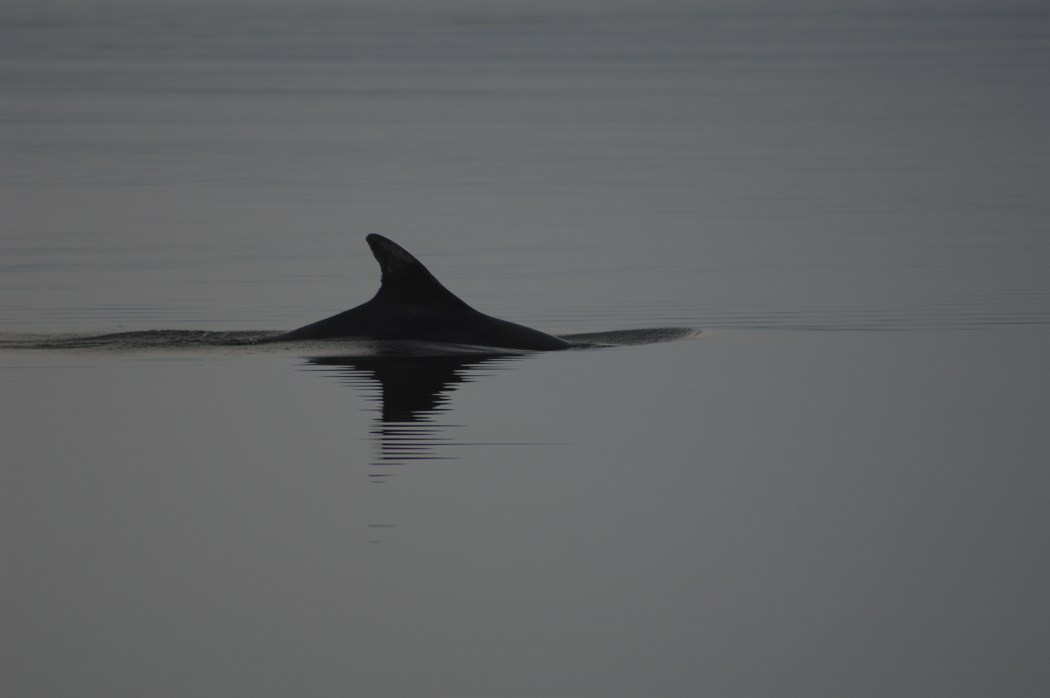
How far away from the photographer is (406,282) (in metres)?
16.2

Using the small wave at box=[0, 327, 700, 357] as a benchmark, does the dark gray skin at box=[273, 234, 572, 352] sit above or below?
above

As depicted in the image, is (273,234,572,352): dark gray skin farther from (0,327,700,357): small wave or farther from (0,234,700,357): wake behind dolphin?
(0,327,700,357): small wave

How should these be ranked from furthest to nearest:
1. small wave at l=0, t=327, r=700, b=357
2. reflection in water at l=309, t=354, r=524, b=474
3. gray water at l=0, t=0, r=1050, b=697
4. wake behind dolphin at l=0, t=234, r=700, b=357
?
wake behind dolphin at l=0, t=234, r=700, b=357
small wave at l=0, t=327, r=700, b=357
reflection in water at l=309, t=354, r=524, b=474
gray water at l=0, t=0, r=1050, b=697

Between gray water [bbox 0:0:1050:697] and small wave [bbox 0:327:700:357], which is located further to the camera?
small wave [bbox 0:327:700:357]

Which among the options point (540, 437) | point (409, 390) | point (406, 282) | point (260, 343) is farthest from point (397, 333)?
point (540, 437)

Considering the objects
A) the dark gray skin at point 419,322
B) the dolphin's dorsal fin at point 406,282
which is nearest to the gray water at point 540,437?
the dark gray skin at point 419,322

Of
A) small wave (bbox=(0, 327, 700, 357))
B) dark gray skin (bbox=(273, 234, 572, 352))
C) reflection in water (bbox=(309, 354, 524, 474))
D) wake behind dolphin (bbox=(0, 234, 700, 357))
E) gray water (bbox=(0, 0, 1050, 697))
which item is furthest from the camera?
dark gray skin (bbox=(273, 234, 572, 352))

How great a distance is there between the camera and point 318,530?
29.8 feet

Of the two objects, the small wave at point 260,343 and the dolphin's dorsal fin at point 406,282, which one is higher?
the dolphin's dorsal fin at point 406,282

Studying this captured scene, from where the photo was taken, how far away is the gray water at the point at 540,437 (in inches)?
290

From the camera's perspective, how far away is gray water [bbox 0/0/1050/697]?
738 centimetres

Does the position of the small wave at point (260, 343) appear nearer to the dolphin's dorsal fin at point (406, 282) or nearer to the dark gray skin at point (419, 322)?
the dark gray skin at point (419, 322)

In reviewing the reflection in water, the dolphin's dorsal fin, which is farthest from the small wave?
the dolphin's dorsal fin

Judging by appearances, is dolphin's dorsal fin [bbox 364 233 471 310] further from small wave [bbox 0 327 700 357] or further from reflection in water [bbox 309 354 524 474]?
reflection in water [bbox 309 354 524 474]
